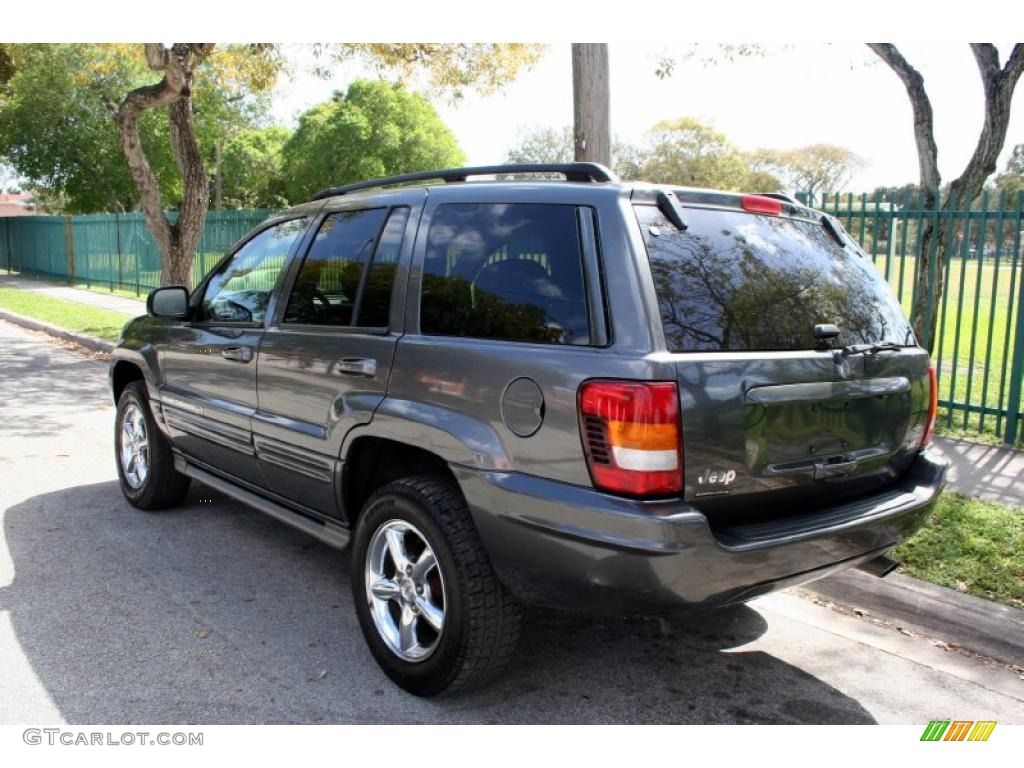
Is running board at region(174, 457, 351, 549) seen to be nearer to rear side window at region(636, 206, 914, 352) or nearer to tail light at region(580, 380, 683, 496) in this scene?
tail light at region(580, 380, 683, 496)

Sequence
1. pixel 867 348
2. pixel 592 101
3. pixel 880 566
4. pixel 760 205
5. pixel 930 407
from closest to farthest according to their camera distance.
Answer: pixel 867 348 → pixel 760 205 → pixel 880 566 → pixel 930 407 → pixel 592 101

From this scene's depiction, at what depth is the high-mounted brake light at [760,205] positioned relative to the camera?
3.30m

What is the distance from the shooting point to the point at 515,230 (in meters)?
3.21

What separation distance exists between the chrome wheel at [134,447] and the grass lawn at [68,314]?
851cm

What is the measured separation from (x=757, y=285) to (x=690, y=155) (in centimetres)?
6438

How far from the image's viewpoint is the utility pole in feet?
22.5

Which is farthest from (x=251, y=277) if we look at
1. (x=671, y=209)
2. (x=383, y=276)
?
(x=671, y=209)

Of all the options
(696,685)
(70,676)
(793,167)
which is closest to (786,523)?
(696,685)

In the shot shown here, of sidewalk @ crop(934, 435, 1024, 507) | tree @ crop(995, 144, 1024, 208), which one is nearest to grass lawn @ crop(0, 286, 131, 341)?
sidewalk @ crop(934, 435, 1024, 507)

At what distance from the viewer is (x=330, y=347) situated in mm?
3725

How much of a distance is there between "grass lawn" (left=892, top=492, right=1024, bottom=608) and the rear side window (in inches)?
54.5

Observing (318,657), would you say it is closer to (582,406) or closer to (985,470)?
(582,406)

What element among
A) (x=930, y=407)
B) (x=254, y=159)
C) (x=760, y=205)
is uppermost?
(x=254, y=159)

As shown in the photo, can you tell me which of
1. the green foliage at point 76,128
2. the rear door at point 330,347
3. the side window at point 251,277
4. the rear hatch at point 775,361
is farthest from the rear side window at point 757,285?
the green foliage at point 76,128
